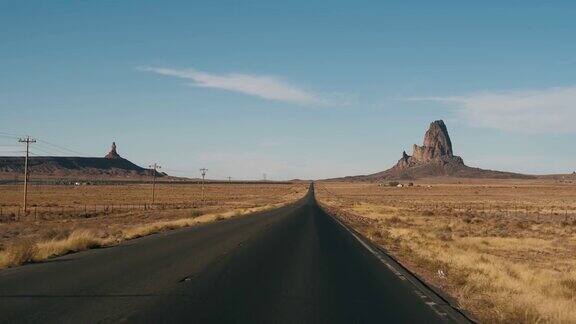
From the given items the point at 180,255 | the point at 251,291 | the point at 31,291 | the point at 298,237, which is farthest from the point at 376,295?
the point at 298,237

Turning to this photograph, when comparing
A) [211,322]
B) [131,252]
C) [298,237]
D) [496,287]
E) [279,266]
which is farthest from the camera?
[298,237]

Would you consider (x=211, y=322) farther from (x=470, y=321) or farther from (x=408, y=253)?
(x=408, y=253)

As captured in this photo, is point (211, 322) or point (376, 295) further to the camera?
point (376, 295)

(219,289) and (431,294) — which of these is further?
(431,294)

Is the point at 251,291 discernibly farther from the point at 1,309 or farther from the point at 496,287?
the point at 496,287

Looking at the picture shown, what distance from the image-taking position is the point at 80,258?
18.8 metres

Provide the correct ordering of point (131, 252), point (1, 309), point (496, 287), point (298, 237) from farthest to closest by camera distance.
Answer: point (298, 237) → point (131, 252) → point (496, 287) → point (1, 309)

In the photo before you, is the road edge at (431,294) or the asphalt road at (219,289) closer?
the asphalt road at (219,289)

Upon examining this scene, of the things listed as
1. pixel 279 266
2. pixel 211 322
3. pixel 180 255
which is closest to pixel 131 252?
pixel 180 255

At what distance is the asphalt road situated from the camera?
31.7 feet

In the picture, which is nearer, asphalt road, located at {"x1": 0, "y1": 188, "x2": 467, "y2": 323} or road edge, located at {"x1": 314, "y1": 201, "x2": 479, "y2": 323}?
asphalt road, located at {"x1": 0, "y1": 188, "x2": 467, "y2": 323}

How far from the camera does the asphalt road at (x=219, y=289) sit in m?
9.65

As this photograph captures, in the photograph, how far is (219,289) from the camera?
12375 millimetres

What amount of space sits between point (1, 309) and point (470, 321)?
284 inches
